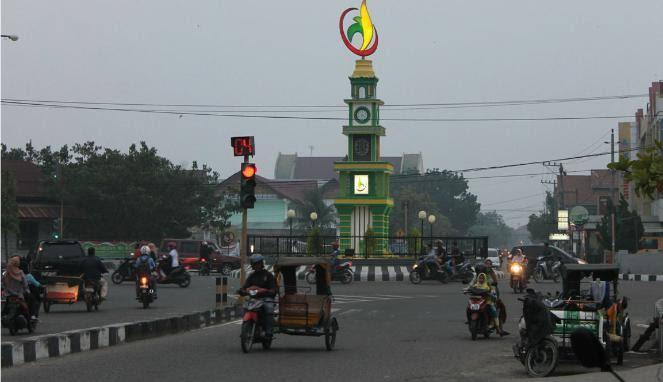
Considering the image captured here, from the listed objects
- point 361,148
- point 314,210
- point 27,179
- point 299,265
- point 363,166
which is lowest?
point 299,265

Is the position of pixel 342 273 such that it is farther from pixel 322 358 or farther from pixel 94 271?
pixel 322 358

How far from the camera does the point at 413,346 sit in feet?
59.6

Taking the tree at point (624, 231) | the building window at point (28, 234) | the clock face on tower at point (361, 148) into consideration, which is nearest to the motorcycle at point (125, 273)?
the building window at point (28, 234)

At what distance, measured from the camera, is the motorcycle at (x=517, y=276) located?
36469 millimetres

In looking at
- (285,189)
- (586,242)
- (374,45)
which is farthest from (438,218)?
(374,45)

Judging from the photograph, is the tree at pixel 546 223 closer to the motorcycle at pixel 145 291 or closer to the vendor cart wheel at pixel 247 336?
the motorcycle at pixel 145 291

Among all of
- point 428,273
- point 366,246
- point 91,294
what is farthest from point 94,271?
point 366,246

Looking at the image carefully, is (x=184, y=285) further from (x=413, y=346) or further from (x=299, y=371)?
(x=299, y=371)

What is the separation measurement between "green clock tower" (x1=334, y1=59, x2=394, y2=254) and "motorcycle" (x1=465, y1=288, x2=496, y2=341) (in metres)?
47.8

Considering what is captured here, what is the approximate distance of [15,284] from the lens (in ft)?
62.0

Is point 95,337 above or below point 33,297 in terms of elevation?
below

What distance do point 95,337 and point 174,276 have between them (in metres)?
22.1

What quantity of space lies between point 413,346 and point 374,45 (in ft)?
174

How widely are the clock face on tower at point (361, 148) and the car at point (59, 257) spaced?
125 feet
